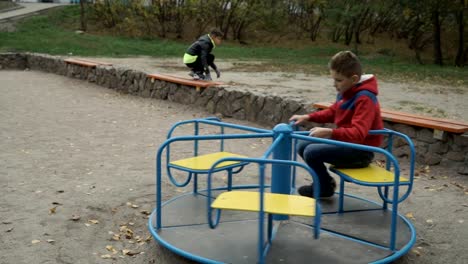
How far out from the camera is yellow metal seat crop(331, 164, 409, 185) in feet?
10.9

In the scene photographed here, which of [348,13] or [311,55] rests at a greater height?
[348,13]

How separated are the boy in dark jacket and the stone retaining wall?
0.40m

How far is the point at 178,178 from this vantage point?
5.02m

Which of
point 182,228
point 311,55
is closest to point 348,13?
point 311,55

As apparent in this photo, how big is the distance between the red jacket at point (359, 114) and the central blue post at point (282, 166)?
11.5 inches

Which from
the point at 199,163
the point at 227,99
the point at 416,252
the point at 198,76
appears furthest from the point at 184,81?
the point at 416,252

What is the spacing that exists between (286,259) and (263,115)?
4705 millimetres

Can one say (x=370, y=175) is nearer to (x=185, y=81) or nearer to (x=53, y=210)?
(x=53, y=210)

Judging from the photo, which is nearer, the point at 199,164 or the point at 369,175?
the point at 369,175

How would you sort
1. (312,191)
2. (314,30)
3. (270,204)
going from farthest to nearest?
→ 1. (314,30)
2. (312,191)
3. (270,204)

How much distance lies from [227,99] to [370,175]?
16.4 ft

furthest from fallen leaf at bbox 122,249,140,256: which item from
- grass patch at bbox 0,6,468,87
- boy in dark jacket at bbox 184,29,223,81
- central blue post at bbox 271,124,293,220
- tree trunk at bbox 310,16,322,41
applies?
tree trunk at bbox 310,16,322,41

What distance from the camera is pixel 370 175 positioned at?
3.44 meters

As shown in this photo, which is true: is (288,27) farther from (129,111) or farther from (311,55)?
(129,111)
